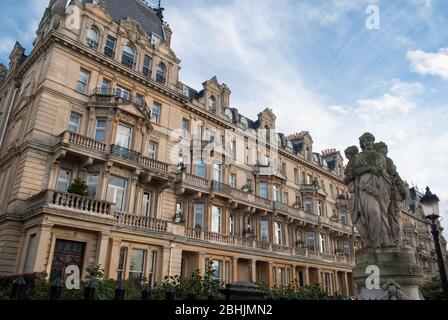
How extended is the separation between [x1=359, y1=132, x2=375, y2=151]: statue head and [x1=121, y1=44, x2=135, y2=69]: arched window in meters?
20.4

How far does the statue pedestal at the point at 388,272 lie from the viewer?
6469mm

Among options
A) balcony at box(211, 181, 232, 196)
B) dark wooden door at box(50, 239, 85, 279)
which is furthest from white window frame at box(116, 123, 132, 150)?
balcony at box(211, 181, 232, 196)

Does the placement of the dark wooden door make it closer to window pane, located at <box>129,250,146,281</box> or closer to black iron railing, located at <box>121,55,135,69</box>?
window pane, located at <box>129,250,146,281</box>

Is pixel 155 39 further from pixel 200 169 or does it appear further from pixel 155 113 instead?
pixel 200 169

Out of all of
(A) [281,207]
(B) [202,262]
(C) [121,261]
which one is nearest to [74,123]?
(C) [121,261]

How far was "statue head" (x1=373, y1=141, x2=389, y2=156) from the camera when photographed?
26.3ft

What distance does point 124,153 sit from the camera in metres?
20.8

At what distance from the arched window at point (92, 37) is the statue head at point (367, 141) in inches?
798

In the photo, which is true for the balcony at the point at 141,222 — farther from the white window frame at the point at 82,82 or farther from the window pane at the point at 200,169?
the white window frame at the point at 82,82

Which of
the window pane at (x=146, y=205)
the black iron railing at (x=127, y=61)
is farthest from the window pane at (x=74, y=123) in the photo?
the window pane at (x=146, y=205)

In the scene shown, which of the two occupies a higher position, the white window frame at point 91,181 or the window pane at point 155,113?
the window pane at point 155,113
